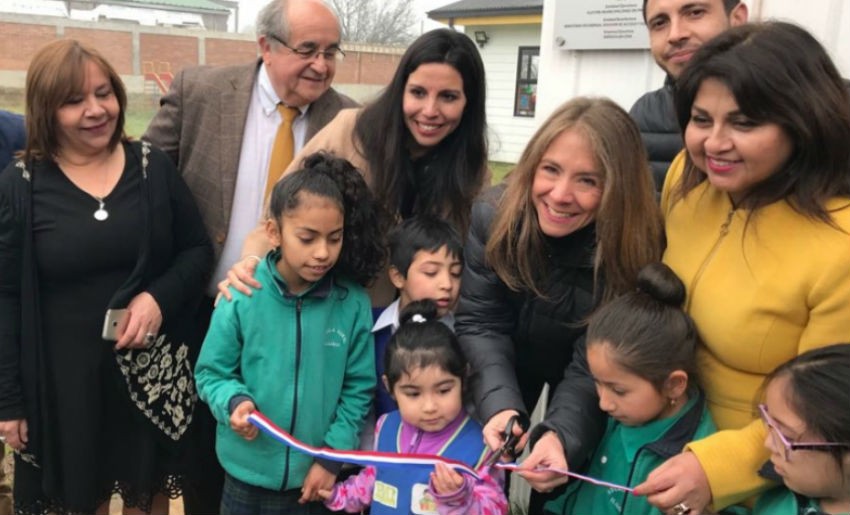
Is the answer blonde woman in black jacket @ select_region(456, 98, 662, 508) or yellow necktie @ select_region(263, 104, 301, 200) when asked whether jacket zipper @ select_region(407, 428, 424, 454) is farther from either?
yellow necktie @ select_region(263, 104, 301, 200)

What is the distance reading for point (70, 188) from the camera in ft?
8.80

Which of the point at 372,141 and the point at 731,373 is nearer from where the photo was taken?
the point at 731,373

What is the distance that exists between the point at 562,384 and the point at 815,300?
823 mm

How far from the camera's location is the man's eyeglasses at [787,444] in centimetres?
167

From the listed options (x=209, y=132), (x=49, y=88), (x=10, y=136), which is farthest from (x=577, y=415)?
(x=10, y=136)

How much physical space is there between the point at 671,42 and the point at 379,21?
57.2m

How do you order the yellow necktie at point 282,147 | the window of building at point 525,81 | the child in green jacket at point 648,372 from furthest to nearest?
the window of building at point 525,81 → the yellow necktie at point 282,147 → the child in green jacket at point 648,372

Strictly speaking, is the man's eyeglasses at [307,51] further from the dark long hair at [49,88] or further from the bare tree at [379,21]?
the bare tree at [379,21]

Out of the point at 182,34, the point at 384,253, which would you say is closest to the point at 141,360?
the point at 384,253

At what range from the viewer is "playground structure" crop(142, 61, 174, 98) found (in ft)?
116

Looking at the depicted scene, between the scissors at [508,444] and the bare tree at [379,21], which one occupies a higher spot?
the bare tree at [379,21]

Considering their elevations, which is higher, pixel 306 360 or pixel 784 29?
pixel 784 29

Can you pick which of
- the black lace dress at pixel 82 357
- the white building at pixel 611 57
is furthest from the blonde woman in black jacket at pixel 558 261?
the black lace dress at pixel 82 357

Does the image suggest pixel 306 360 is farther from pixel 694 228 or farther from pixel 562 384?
pixel 694 228
